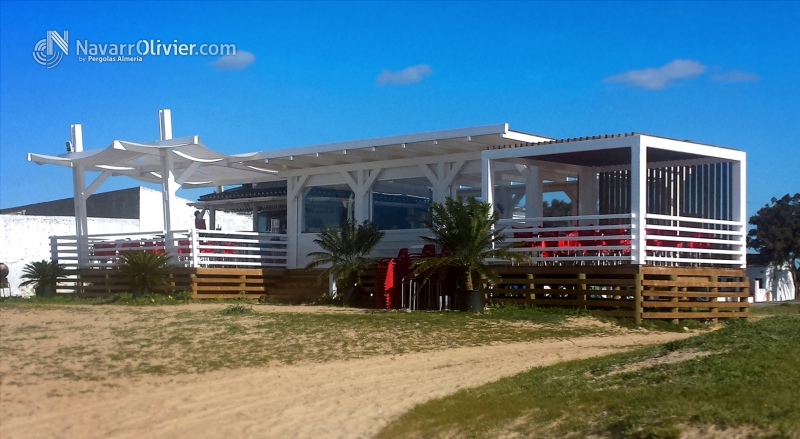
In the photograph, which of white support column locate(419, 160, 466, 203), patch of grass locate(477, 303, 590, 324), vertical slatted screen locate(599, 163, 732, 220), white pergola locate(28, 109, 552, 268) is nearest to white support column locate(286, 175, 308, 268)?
white pergola locate(28, 109, 552, 268)

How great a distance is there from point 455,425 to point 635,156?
10.3m

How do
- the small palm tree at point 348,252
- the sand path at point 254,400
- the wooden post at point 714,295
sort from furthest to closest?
the small palm tree at point 348,252 → the wooden post at point 714,295 → the sand path at point 254,400

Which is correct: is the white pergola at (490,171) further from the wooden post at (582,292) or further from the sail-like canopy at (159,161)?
the wooden post at (582,292)

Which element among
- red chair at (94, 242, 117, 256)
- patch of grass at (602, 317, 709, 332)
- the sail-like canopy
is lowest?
patch of grass at (602, 317, 709, 332)

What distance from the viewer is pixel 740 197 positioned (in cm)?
2002

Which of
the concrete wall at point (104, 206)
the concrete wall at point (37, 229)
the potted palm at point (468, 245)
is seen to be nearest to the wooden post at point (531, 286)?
the potted palm at point (468, 245)

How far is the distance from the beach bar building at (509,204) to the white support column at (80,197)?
4 cm

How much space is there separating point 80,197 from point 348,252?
10.1 meters

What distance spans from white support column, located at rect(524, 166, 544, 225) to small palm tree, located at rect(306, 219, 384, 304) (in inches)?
149

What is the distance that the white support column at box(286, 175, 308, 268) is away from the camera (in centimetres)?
2666

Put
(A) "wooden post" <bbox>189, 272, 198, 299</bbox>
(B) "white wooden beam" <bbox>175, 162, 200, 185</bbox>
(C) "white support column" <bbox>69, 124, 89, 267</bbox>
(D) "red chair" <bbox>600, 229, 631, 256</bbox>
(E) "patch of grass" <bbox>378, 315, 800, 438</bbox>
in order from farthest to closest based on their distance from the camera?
(C) "white support column" <bbox>69, 124, 89, 267</bbox>
(B) "white wooden beam" <bbox>175, 162, 200, 185</bbox>
(A) "wooden post" <bbox>189, 272, 198, 299</bbox>
(D) "red chair" <bbox>600, 229, 631, 256</bbox>
(E) "patch of grass" <bbox>378, 315, 800, 438</bbox>

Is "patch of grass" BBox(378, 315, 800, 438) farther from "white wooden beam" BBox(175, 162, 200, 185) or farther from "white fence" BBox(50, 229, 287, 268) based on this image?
"white wooden beam" BBox(175, 162, 200, 185)

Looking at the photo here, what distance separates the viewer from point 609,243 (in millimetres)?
19219

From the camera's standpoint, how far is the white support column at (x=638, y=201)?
1816 cm
